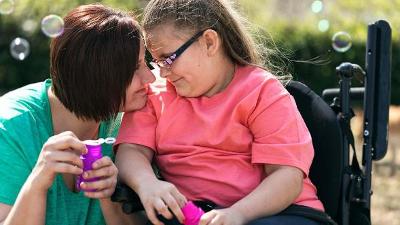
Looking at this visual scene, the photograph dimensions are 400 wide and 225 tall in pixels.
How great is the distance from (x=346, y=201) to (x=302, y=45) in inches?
325

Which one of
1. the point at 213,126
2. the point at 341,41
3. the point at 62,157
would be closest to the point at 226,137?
the point at 213,126

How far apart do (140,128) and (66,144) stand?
48 cm

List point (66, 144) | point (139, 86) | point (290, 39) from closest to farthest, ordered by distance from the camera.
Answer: point (66, 144) → point (139, 86) → point (290, 39)

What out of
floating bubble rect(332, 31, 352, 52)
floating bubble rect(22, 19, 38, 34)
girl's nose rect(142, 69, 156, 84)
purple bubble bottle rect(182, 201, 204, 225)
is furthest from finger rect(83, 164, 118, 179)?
floating bubble rect(22, 19, 38, 34)

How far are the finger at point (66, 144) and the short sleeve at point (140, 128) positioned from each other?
423mm

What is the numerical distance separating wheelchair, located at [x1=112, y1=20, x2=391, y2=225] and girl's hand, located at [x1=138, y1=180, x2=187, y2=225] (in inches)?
25.4

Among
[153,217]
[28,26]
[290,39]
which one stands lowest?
[290,39]

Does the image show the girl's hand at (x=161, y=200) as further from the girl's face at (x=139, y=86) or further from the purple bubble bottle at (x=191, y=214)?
the girl's face at (x=139, y=86)

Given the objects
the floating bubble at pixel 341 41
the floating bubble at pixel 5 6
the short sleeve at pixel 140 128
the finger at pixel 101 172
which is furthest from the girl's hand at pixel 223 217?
the floating bubble at pixel 5 6

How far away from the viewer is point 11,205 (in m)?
2.70

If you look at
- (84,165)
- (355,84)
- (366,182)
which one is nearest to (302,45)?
(355,84)

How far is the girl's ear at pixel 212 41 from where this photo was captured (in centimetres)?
285

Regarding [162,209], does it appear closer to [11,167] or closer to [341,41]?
[11,167]

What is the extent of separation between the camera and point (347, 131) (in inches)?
124
